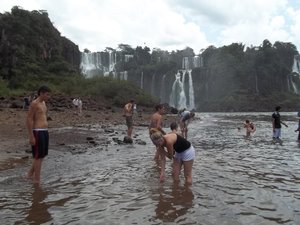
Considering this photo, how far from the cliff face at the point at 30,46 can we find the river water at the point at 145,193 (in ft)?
139

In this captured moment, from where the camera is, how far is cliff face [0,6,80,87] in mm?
54581

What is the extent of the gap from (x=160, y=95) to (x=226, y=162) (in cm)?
8877

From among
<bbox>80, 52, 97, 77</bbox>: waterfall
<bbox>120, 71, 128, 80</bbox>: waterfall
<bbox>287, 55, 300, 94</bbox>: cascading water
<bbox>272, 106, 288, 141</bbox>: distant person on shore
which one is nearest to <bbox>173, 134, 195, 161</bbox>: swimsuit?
<bbox>272, 106, 288, 141</bbox>: distant person on shore

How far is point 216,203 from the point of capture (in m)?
6.89

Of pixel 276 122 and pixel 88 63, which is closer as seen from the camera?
pixel 276 122

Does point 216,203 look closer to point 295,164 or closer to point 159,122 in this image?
point 159,122

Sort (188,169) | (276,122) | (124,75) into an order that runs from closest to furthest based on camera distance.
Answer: (188,169) → (276,122) → (124,75)

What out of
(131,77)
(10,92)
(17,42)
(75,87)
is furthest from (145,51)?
(10,92)

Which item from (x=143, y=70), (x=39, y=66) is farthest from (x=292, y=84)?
(x=39, y=66)

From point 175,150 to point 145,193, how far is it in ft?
4.06

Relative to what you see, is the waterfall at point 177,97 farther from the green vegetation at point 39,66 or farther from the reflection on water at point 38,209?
the reflection on water at point 38,209

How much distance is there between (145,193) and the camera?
751 centimetres

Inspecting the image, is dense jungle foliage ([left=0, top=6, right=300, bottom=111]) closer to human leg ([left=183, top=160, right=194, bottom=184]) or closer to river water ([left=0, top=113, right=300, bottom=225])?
river water ([left=0, top=113, right=300, bottom=225])

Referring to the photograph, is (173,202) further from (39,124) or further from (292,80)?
(292,80)
